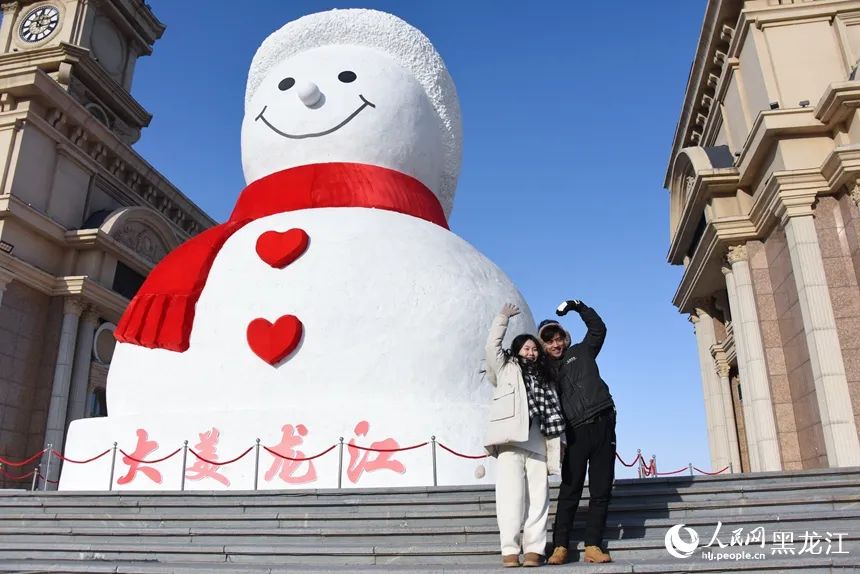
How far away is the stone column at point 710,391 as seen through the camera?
49.6 feet

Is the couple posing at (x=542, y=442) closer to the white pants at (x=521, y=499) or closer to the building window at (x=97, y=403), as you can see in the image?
the white pants at (x=521, y=499)

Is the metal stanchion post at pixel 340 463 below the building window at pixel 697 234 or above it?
below

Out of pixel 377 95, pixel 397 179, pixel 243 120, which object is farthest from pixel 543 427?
pixel 243 120

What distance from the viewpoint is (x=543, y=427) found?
418cm

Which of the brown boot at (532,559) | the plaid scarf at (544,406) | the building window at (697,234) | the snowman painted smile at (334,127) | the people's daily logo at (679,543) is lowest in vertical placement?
the brown boot at (532,559)

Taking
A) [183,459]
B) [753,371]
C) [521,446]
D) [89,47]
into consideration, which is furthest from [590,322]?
[89,47]

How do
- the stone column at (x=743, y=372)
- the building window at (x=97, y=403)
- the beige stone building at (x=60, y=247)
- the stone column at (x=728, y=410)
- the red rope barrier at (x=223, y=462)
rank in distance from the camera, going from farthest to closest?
the building window at (x=97, y=403) → the stone column at (x=728, y=410) → the beige stone building at (x=60, y=247) → the stone column at (x=743, y=372) → the red rope barrier at (x=223, y=462)

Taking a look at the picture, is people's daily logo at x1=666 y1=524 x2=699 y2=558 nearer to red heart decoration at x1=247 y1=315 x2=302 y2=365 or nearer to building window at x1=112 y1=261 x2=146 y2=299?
red heart decoration at x1=247 y1=315 x2=302 y2=365

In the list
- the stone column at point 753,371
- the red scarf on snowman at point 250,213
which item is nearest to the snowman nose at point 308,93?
the red scarf on snowman at point 250,213

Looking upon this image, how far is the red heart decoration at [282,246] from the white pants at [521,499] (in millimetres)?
4556

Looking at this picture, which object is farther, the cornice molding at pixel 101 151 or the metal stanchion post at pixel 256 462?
the cornice molding at pixel 101 151

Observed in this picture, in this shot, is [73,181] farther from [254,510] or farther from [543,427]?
[543,427]

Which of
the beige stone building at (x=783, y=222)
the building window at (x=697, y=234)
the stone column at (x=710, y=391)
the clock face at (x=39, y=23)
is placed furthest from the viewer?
the clock face at (x=39, y=23)

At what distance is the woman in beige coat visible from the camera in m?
4.05
